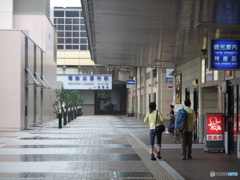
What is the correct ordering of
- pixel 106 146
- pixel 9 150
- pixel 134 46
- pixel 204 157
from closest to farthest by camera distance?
pixel 204 157 → pixel 9 150 → pixel 106 146 → pixel 134 46

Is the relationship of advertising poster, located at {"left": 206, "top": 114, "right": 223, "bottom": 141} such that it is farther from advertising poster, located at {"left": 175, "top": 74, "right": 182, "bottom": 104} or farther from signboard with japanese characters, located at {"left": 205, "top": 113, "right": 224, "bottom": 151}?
advertising poster, located at {"left": 175, "top": 74, "right": 182, "bottom": 104}

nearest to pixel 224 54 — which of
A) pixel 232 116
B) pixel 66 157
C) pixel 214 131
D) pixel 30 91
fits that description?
pixel 232 116

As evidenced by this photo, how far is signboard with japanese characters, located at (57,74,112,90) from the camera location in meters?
62.5

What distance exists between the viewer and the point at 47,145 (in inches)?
690

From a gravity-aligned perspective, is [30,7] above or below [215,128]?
above

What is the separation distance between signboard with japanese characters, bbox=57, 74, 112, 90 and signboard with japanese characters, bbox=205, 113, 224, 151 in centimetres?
4849

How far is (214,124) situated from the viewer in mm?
14398

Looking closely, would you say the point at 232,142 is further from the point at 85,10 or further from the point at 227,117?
the point at 85,10

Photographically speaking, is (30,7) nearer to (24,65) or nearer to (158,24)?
(24,65)

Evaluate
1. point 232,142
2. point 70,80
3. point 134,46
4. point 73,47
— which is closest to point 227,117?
point 232,142

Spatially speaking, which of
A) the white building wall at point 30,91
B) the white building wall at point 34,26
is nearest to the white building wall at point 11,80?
the white building wall at point 30,91

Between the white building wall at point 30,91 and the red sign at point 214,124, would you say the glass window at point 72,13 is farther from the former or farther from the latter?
the red sign at point 214,124

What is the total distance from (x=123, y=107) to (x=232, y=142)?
58775mm

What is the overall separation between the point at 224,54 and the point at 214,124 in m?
3.21
